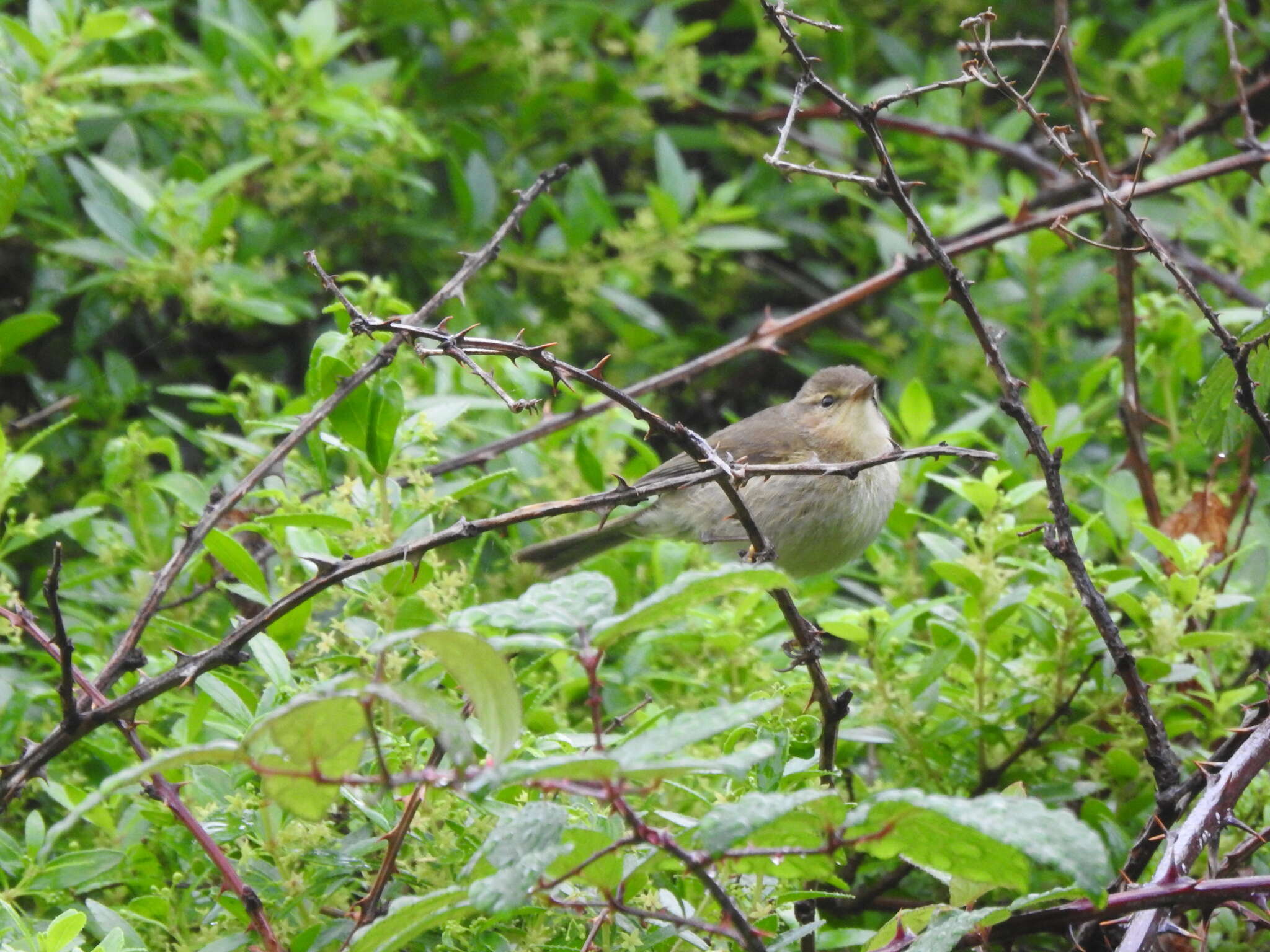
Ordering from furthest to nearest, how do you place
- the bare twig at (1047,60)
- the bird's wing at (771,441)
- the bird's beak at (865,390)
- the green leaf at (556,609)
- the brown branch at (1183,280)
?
the bird's wing at (771,441) < the bird's beak at (865,390) < the bare twig at (1047,60) < the brown branch at (1183,280) < the green leaf at (556,609)

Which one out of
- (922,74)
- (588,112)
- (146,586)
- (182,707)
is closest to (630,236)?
(588,112)

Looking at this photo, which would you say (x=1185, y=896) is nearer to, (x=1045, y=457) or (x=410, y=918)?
(x=1045, y=457)

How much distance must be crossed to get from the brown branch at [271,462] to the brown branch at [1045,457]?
725mm

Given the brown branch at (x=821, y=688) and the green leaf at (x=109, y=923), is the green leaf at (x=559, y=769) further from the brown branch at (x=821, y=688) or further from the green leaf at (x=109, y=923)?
the green leaf at (x=109, y=923)

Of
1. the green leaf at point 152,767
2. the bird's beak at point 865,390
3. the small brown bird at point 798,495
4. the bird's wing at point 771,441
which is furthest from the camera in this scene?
the bird's wing at point 771,441

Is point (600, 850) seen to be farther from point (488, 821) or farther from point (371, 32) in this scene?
point (371, 32)

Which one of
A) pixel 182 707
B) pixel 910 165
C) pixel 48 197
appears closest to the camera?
pixel 182 707

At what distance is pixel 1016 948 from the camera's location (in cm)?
250

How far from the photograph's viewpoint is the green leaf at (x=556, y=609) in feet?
A: 4.63

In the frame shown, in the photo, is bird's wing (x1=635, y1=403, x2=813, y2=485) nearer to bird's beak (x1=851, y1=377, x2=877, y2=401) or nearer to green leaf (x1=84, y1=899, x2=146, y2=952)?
bird's beak (x1=851, y1=377, x2=877, y2=401)

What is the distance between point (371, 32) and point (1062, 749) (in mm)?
3330

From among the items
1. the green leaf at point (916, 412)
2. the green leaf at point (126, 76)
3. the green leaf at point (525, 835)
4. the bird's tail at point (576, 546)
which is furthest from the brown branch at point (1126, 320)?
the green leaf at point (126, 76)

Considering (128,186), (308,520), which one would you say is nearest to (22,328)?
(128,186)

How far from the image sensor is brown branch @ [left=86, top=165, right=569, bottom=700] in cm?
227
